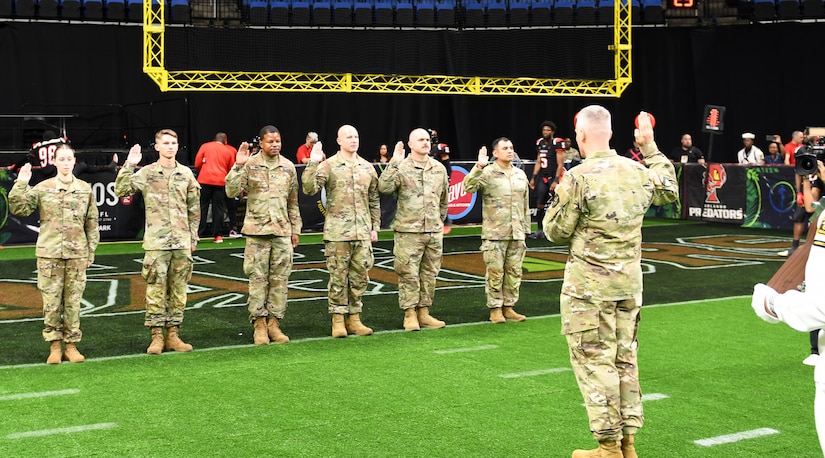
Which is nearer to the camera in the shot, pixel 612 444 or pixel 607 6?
pixel 612 444

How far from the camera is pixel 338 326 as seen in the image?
352 inches

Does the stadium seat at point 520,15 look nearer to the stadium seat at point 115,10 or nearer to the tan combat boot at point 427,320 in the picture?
the stadium seat at point 115,10

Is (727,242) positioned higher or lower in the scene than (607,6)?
lower

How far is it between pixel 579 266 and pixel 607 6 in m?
21.2

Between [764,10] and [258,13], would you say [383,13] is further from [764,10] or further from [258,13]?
[764,10]

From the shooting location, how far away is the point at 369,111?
26781mm

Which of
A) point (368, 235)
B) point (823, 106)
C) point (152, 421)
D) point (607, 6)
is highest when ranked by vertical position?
point (607, 6)

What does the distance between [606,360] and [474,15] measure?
821 inches

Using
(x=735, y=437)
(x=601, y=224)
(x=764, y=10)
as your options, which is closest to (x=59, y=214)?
(x=601, y=224)

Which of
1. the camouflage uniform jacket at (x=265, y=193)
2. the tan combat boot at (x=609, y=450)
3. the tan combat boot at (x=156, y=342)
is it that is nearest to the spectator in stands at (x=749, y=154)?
the camouflage uniform jacket at (x=265, y=193)

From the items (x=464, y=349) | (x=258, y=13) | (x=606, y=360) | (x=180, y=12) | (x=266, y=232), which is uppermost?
(x=258, y=13)

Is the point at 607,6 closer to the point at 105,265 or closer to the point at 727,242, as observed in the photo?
the point at 727,242

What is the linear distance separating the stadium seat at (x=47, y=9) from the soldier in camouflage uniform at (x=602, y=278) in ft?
67.9

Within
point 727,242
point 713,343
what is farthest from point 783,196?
point 713,343
